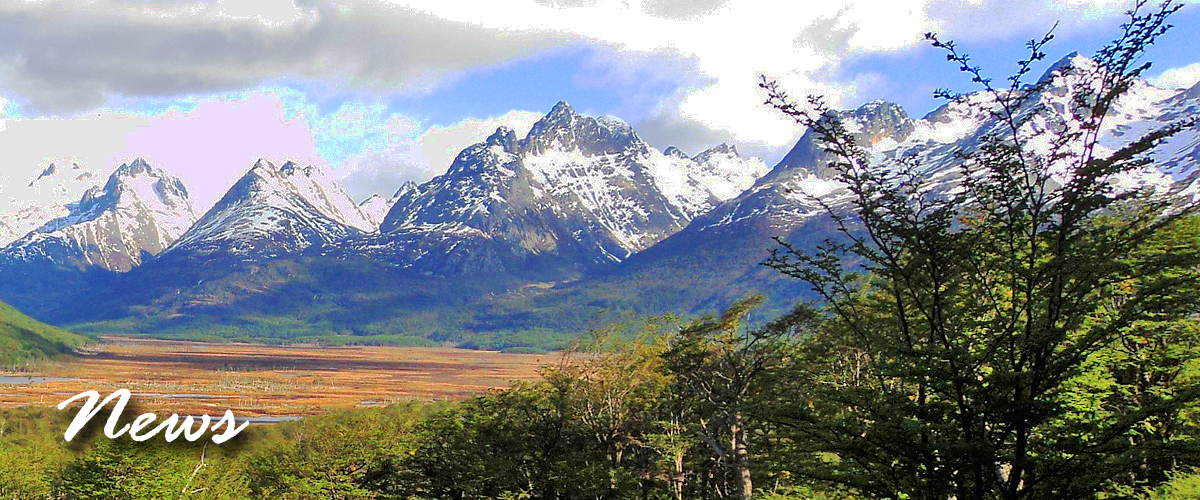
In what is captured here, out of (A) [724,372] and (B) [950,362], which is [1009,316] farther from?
(A) [724,372]

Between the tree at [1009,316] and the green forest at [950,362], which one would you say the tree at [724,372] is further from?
the tree at [1009,316]

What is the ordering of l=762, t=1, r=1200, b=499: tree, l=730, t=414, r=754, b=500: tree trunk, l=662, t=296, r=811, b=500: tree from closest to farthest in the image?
l=762, t=1, r=1200, b=499: tree, l=730, t=414, r=754, b=500: tree trunk, l=662, t=296, r=811, b=500: tree

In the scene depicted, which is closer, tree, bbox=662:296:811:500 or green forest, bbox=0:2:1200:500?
green forest, bbox=0:2:1200:500

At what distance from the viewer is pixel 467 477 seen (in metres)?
48.6

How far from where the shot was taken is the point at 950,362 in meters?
15.8

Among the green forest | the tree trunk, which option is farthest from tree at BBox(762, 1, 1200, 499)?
the tree trunk

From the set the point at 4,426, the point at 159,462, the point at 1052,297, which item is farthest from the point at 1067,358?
the point at 4,426

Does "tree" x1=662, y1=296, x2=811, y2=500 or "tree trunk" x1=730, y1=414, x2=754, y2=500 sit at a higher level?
"tree" x1=662, y1=296, x2=811, y2=500

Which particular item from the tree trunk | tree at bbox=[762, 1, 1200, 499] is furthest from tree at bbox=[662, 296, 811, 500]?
tree at bbox=[762, 1, 1200, 499]

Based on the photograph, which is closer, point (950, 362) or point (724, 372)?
point (950, 362)

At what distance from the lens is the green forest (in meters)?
15.4

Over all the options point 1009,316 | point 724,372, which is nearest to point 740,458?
point 724,372

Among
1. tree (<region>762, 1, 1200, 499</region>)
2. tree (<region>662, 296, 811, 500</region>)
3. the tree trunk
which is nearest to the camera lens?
tree (<region>762, 1, 1200, 499</region>)

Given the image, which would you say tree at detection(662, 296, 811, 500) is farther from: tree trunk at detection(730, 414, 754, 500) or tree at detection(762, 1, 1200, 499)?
tree at detection(762, 1, 1200, 499)
